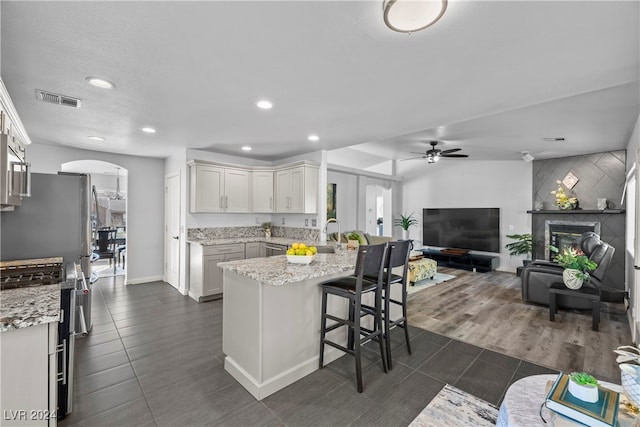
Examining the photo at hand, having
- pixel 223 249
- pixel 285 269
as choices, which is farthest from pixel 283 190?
pixel 285 269

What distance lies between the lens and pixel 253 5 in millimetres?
1504

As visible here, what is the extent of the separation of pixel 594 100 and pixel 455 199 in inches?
191

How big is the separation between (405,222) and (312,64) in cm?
690

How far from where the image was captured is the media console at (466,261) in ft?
22.4

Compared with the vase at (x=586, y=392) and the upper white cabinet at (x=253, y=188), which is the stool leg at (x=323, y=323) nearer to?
the vase at (x=586, y=392)

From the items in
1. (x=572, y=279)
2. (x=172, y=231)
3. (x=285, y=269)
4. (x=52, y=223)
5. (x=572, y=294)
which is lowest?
(x=572, y=294)

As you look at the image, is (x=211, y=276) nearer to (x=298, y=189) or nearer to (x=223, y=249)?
(x=223, y=249)

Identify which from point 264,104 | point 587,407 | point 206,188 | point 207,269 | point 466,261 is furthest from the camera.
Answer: point 466,261

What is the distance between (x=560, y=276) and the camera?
427cm

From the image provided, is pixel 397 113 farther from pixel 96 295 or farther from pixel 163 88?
pixel 96 295

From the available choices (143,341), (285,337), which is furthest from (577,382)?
(143,341)

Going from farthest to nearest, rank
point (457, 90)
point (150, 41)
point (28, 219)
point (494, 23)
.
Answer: point (28, 219) → point (457, 90) → point (150, 41) → point (494, 23)

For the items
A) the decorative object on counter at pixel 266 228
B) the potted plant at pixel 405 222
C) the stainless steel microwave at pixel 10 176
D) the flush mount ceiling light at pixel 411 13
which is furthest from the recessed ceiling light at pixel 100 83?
the potted plant at pixel 405 222

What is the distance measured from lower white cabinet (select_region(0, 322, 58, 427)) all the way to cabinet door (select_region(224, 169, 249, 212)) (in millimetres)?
3819
